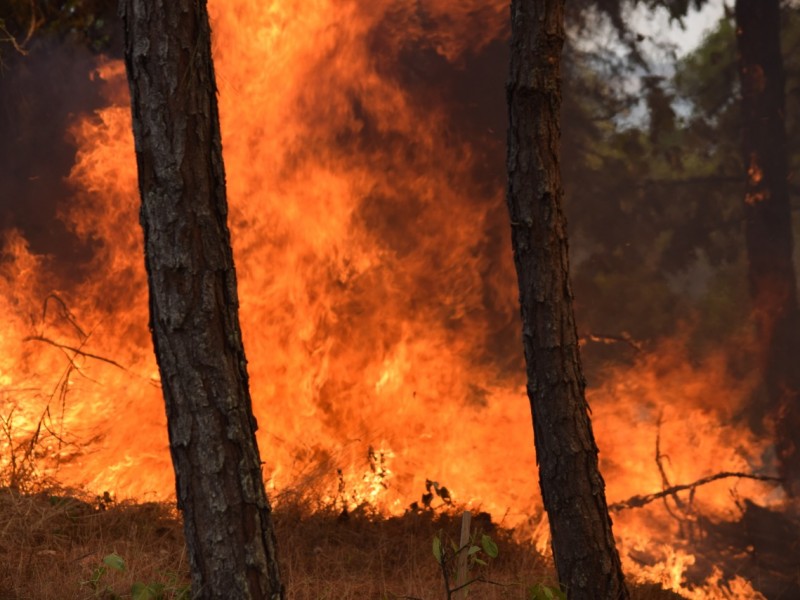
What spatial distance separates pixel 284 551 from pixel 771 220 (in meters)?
4.83

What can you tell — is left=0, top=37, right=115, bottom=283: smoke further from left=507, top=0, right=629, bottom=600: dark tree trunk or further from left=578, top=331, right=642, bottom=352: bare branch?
left=507, top=0, right=629, bottom=600: dark tree trunk

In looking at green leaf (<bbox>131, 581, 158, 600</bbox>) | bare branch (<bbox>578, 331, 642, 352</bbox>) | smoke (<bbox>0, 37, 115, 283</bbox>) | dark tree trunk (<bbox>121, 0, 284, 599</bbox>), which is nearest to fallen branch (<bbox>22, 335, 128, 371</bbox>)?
smoke (<bbox>0, 37, 115, 283</bbox>)

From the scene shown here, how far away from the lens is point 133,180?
8.75m

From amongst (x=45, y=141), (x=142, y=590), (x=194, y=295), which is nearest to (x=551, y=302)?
(x=194, y=295)

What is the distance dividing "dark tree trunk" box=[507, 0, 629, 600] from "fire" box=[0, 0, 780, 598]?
2893 millimetres

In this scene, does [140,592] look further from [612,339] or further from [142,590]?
[612,339]

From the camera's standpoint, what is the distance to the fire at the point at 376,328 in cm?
760

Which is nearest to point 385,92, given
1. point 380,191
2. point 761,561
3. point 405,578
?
point 380,191

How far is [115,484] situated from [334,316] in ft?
8.09

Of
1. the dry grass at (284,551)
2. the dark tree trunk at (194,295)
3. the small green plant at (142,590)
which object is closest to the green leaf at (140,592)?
the small green plant at (142,590)

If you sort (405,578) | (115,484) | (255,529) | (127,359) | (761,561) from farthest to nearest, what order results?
(127,359) < (115,484) < (761,561) < (405,578) < (255,529)

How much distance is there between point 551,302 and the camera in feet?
15.4

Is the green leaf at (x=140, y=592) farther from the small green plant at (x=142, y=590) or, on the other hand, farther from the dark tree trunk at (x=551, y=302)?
the dark tree trunk at (x=551, y=302)

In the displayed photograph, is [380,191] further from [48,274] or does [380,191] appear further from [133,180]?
[48,274]
